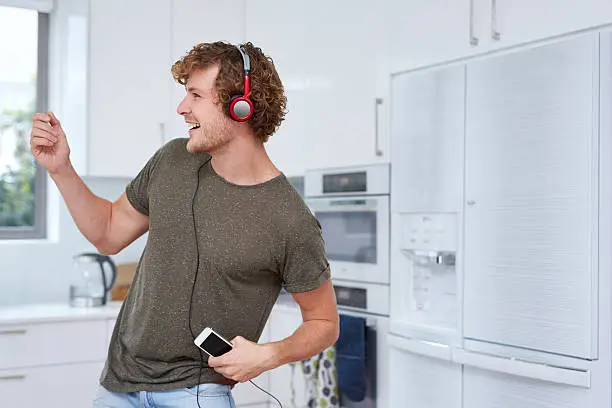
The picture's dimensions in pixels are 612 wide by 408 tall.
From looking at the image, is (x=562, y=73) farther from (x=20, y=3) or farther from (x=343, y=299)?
(x=20, y=3)

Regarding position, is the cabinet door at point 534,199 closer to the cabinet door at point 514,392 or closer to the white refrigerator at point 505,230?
the white refrigerator at point 505,230

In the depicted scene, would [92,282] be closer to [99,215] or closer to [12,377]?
[12,377]

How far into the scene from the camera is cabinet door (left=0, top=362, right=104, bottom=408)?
127 inches

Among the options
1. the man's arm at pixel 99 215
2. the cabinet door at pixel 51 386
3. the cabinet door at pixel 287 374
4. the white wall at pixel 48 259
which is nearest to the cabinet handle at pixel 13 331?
the cabinet door at pixel 51 386

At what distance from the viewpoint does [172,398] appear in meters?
1.60

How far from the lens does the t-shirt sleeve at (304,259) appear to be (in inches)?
65.2

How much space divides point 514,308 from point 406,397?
25.6 inches

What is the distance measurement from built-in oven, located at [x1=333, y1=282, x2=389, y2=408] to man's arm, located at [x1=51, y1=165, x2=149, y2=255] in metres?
1.39

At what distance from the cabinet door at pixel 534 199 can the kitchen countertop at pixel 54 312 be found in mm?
1200

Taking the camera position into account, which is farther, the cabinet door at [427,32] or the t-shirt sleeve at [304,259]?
the cabinet door at [427,32]

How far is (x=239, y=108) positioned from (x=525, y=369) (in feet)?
4.12

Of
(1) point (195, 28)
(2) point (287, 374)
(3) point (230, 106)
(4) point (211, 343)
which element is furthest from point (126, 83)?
(4) point (211, 343)

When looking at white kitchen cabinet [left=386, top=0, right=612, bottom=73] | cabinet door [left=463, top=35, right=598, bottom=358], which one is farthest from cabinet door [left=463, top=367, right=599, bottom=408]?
white kitchen cabinet [left=386, top=0, right=612, bottom=73]

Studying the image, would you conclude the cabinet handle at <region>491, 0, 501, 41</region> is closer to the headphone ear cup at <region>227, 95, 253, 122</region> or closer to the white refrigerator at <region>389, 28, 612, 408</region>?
the white refrigerator at <region>389, 28, 612, 408</region>
